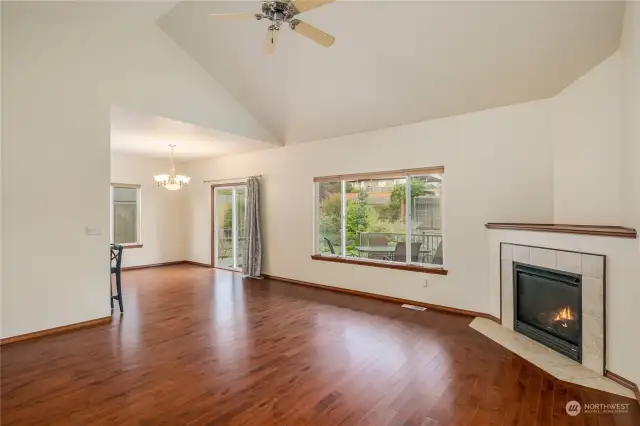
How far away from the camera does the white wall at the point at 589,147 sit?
326cm

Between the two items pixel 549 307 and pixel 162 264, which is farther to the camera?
pixel 162 264

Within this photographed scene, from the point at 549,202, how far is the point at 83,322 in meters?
5.61

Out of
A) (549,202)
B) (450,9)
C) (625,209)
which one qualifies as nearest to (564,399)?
(625,209)

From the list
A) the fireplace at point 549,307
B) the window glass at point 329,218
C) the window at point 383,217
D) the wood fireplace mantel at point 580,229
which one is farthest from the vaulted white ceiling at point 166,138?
the fireplace at point 549,307

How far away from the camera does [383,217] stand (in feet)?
17.9

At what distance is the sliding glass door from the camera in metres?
7.78

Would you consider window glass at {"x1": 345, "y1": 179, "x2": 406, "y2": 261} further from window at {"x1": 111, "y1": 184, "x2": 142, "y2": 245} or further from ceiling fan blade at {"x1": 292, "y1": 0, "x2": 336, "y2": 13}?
window at {"x1": 111, "y1": 184, "x2": 142, "y2": 245}

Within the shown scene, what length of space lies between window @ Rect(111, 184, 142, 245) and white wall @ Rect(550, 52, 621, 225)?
815cm

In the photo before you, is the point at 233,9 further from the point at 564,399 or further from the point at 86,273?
the point at 564,399

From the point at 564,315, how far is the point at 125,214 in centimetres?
834

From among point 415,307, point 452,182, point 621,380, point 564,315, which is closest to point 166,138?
point 452,182

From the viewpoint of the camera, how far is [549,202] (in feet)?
12.9

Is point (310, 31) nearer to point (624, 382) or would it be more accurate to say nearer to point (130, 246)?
point (624, 382)

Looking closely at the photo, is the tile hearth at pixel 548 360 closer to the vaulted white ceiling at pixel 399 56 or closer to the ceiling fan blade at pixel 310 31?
the vaulted white ceiling at pixel 399 56
